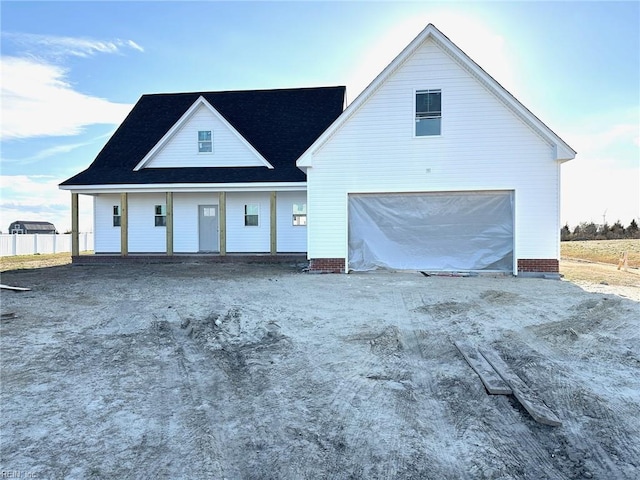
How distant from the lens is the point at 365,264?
14078 mm

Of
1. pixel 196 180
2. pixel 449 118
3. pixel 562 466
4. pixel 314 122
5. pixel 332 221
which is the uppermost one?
pixel 314 122

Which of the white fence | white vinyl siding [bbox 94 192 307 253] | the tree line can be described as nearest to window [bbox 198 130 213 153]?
white vinyl siding [bbox 94 192 307 253]

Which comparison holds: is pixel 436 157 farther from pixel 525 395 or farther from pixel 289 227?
pixel 525 395

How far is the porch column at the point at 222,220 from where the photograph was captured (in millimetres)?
16844

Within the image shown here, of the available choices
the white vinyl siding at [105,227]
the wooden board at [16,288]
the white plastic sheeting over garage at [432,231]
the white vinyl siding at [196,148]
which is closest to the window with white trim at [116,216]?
the white vinyl siding at [105,227]

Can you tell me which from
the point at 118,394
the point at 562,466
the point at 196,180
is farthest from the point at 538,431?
the point at 196,180

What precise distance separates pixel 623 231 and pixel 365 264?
38.4m

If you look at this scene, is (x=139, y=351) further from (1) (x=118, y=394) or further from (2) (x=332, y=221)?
(2) (x=332, y=221)

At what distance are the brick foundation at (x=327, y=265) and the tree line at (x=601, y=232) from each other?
35992 millimetres

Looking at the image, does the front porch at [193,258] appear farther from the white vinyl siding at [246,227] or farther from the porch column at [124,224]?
the white vinyl siding at [246,227]

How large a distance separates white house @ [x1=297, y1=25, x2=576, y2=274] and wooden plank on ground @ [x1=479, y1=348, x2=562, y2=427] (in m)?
8.54

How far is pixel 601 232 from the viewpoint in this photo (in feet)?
136

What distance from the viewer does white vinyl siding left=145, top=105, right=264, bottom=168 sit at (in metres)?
18.3

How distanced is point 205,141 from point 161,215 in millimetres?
3811
